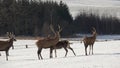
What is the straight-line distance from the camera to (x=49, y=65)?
23453 mm

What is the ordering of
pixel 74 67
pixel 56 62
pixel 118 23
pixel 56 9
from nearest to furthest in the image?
pixel 74 67 → pixel 56 62 → pixel 56 9 → pixel 118 23

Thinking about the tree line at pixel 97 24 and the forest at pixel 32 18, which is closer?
the forest at pixel 32 18

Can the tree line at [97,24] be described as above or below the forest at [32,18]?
below

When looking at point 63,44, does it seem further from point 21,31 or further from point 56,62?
point 21,31

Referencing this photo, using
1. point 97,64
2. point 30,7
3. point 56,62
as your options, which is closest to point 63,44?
point 56,62

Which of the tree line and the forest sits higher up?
the forest

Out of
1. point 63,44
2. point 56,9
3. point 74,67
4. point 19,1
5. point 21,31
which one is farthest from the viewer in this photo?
point 56,9

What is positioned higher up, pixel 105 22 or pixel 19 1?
pixel 19 1

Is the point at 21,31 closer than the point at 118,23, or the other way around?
the point at 21,31

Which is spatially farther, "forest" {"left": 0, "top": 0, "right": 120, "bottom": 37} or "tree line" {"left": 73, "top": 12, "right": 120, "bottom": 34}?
"tree line" {"left": 73, "top": 12, "right": 120, "bottom": 34}

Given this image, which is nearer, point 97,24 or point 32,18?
point 32,18

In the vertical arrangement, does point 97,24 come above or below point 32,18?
below

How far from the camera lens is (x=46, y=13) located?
112 meters

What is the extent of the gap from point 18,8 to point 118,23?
2089 inches
